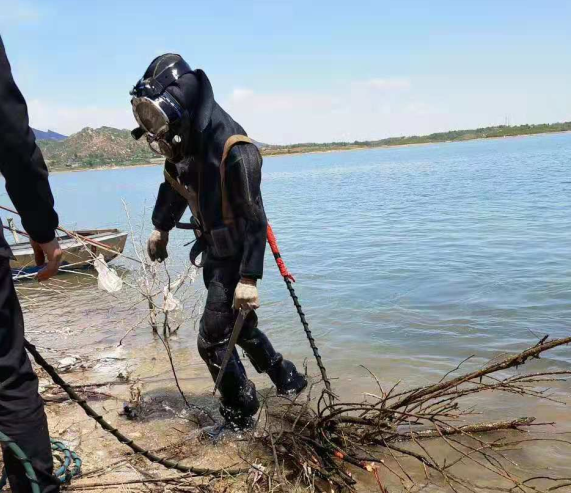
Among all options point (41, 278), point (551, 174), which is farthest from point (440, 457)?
point (551, 174)

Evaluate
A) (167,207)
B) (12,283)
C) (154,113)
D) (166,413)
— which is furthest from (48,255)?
(166,413)

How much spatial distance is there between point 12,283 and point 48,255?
182 millimetres

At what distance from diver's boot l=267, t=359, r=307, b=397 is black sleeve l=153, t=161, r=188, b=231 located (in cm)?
135

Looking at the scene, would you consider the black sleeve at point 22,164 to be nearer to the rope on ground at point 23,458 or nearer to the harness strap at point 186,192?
the rope on ground at point 23,458

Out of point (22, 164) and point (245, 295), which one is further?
point (245, 295)

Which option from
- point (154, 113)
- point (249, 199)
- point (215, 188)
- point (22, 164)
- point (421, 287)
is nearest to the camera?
point (22, 164)

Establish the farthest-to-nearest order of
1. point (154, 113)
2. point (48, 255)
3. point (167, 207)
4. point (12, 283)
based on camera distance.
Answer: point (167, 207) → point (154, 113) → point (48, 255) → point (12, 283)

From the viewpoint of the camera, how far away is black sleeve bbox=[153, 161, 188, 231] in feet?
13.1

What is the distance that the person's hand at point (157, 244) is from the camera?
13.5 ft

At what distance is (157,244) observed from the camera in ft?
13.5

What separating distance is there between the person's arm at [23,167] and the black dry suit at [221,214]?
1.25 m

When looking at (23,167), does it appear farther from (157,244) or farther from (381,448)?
(381,448)

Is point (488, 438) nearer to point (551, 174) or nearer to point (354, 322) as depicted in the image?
point (354, 322)

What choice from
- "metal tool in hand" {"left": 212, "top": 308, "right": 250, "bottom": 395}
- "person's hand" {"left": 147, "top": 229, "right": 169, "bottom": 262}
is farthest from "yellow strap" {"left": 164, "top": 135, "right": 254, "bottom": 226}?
"metal tool in hand" {"left": 212, "top": 308, "right": 250, "bottom": 395}
